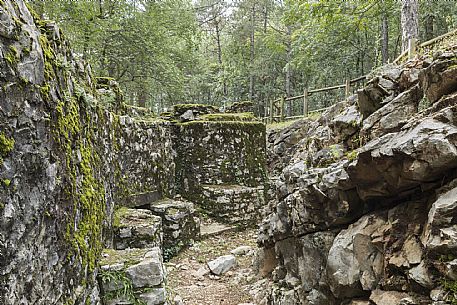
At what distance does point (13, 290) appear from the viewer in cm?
168

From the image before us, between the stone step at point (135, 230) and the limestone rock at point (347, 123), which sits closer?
the limestone rock at point (347, 123)

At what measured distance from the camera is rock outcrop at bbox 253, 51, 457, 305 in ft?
9.37

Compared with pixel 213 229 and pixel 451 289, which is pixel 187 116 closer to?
pixel 213 229

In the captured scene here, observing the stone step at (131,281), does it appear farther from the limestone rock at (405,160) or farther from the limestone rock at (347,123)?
the limestone rock at (347,123)

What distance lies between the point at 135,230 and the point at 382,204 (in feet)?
13.3

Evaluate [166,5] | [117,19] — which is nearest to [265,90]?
[166,5]

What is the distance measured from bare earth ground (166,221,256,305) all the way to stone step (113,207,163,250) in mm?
853

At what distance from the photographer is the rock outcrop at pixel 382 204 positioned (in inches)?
112

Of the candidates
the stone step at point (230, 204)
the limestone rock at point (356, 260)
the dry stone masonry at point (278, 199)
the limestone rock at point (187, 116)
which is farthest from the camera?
the limestone rock at point (187, 116)

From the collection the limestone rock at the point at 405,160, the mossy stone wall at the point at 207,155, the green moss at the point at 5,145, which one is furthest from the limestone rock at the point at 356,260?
the mossy stone wall at the point at 207,155

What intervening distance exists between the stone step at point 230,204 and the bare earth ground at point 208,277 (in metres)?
1.07

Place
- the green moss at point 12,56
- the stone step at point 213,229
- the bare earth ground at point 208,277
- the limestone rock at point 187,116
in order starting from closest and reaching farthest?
the green moss at point 12,56
the bare earth ground at point 208,277
the stone step at point 213,229
the limestone rock at point 187,116

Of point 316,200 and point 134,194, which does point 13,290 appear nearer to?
point 316,200

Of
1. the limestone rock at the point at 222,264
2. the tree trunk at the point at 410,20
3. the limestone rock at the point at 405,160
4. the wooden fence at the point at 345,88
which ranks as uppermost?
the tree trunk at the point at 410,20
